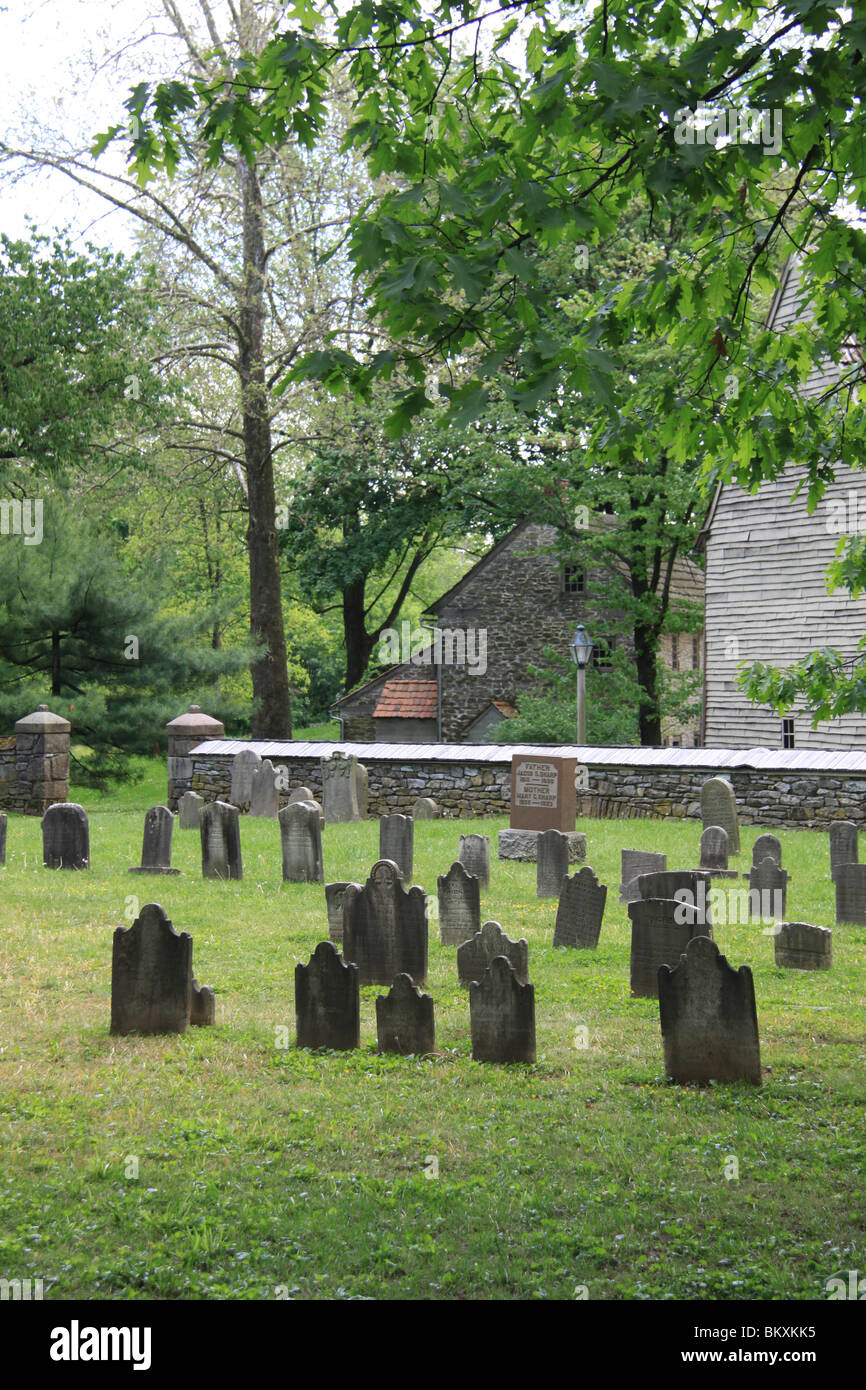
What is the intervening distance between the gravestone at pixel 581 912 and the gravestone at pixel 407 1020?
299cm

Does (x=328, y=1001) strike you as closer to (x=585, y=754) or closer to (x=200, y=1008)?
(x=200, y=1008)

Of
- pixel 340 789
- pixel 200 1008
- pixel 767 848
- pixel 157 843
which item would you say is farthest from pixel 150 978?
pixel 340 789

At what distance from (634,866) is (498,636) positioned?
21.9 metres

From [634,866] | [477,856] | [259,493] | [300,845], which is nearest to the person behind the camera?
[634,866]

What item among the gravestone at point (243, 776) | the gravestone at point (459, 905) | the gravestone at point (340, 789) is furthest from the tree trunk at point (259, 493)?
the gravestone at point (459, 905)

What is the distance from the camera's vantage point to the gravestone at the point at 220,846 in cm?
1337

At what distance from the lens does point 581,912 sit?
9.69m

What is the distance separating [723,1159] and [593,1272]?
129 cm

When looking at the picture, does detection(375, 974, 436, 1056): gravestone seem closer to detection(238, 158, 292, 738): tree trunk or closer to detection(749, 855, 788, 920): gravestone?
detection(749, 855, 788, 920): gravestone

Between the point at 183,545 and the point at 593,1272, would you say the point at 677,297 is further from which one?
the point at 183,545

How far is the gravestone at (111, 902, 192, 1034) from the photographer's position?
7266 mm

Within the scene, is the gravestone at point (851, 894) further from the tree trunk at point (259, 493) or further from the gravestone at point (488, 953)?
the tree trunk at point (259, 493)

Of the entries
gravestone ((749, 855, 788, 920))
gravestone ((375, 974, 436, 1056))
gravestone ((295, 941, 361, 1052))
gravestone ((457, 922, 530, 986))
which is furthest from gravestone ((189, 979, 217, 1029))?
gravestone ((749, 855, 788, 920))

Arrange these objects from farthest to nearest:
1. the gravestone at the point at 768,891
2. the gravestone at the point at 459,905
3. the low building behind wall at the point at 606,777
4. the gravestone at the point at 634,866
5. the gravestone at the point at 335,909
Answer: the low building behind wall at the point at 606,777 → the gravestone at the point at 634,866 → the gravestone at the point at 768,891 → the gravestone at the point at 459,905 → the gravestone at the point at 335,909
